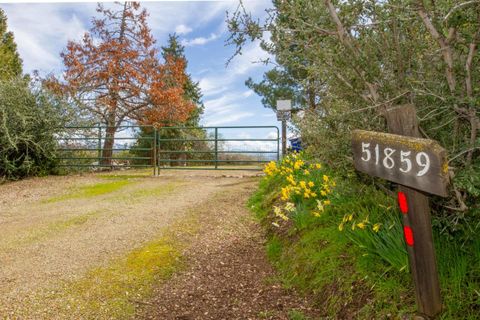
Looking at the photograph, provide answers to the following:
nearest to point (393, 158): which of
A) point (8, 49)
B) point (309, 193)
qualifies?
point (309, 193)

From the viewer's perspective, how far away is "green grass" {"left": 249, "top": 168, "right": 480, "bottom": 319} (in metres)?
1.83

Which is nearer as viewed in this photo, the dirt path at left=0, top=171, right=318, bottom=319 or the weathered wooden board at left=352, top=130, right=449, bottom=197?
the weathered wooden board at left=352, top=130, right=449, bottom=197

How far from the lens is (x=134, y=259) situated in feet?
10.5

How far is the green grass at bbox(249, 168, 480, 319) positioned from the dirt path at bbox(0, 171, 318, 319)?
0.22 metres

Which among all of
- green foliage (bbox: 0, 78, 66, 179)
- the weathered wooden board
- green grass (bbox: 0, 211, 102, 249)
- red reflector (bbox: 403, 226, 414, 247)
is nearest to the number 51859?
the weathered wooden board

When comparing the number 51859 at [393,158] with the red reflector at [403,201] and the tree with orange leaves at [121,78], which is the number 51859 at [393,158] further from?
the tree with orange leaves at [121,78]

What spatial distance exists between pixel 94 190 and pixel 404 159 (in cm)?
647

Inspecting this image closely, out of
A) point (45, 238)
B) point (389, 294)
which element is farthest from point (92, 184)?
point (389, 294)

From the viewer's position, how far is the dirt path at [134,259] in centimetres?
246

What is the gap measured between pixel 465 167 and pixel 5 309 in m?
2.95

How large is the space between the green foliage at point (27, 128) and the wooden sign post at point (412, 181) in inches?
336

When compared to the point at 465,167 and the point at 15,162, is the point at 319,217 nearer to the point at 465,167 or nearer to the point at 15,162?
the point at 465,167

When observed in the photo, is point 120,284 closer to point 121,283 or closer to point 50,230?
point 121,283

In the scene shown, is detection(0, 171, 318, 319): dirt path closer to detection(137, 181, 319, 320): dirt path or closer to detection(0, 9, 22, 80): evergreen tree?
detection(137, 181, 319, 320): dirt path
